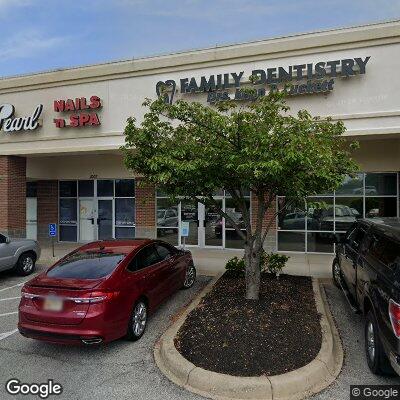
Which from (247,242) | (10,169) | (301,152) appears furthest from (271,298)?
(10,169)

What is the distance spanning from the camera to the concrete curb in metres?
4.16

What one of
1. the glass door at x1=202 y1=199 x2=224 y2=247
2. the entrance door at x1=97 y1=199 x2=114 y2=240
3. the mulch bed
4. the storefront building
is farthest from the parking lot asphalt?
the entrance door at x1=97 y1=199 x2=114 y2=240

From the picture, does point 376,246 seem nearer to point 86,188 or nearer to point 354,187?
point 354,187

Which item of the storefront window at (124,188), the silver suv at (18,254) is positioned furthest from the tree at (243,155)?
the storefront window at (124,188)

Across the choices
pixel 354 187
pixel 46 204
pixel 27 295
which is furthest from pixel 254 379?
pixel 46 204

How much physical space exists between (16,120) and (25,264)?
641cm

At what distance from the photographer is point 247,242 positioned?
6863mm

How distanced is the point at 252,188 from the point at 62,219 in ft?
42.7

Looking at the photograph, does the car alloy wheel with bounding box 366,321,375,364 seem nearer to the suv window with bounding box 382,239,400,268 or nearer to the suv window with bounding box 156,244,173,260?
the suv window with bounding box 382,239,400,268

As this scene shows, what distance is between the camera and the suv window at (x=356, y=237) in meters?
6.72

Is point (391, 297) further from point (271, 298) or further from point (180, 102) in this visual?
point (180, 102)

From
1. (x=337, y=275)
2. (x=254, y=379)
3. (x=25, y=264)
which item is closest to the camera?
(x=254, y=379)

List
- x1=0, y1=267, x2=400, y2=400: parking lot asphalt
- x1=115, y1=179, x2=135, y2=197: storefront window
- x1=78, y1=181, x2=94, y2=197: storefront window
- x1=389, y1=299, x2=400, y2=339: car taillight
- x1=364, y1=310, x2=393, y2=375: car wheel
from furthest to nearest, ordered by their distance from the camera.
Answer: x1=78, y1=181, x2=94, y2=197: storefront window < x1=115, y1=179, x2=135, y2=197: storefront window < x1=364, y1=310, x2=393, y2=375: car wheel < x1=0, y1=267, x2=400, y2=400: parking lot asphalt < x1=389, y1=299, x2=400, y2=339: car taillight

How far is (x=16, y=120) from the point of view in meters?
14.3
